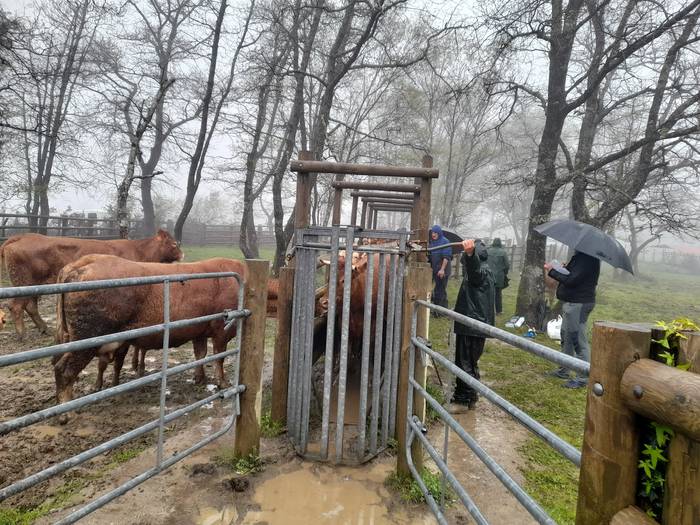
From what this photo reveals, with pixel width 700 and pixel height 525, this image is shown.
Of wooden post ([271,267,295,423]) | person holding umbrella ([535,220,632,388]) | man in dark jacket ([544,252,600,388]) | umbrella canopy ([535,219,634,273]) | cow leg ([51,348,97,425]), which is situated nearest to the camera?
wooden post ([271,267,295,423])

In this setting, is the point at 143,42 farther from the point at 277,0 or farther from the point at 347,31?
the point at 347,31

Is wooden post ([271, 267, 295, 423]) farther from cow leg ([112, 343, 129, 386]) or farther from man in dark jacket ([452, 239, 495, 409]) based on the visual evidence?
cow leg ([112, 343, 129, 386])

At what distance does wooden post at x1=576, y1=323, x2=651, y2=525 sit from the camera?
3.18ft

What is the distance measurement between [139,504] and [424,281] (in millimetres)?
2236

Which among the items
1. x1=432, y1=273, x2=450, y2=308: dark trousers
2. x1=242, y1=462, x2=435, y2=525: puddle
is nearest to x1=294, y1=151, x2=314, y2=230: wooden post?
x1=242, y1=462, x2=435, y2=525: puddle

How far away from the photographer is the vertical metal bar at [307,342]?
300 cm

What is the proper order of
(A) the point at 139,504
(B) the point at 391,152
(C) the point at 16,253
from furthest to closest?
(B) the point at 391,152, (C) the point at 16,253, (A) the point at 139,504

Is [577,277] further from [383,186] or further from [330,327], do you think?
[330,327]

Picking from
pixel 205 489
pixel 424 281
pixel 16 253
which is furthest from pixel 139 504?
pixel 16 253

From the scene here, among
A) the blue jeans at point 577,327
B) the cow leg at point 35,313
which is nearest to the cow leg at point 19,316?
the cow leg at point 35,313

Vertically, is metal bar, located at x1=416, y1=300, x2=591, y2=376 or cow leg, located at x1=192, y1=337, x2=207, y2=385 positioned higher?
metal bar, located at x1=416, y1=300, x2=591, y2=376

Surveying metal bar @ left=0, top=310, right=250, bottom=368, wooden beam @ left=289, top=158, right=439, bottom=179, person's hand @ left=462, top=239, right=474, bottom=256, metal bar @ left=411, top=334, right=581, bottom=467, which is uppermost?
wooden beam @ left=289, top=158, right=439, bottom=179

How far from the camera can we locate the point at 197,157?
446 inches

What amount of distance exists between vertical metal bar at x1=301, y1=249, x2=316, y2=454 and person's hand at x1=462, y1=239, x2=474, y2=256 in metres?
1.37
